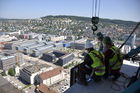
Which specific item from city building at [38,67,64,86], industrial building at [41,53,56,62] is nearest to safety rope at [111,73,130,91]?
city building at [38,67,64,86]

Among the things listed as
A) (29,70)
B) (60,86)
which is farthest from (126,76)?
(29,70)

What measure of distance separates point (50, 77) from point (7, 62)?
171 inches

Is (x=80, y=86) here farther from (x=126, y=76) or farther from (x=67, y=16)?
(x=67, y=16)

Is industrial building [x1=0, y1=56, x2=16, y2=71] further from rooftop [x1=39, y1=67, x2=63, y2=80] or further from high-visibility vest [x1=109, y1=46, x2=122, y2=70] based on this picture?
high-visibility vest [x1=109, y1=46, x2=122, y2=70]

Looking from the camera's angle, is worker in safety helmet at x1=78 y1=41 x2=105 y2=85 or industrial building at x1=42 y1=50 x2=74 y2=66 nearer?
worker in safety helmet at x1=78 y1=41 x2=105 y2=85

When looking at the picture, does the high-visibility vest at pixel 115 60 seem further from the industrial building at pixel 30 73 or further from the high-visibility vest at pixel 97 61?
the industrial building at pixel 30 73

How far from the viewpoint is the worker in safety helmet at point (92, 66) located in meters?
1.08

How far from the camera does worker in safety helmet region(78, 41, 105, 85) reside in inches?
42.7

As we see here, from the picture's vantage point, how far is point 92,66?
110 centimetres

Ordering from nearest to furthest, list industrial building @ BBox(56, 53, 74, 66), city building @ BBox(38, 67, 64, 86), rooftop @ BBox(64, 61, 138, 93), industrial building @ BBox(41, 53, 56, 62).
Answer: rooftop @ BBox(64, 61, 138, 93) → city building @ BBox(38, 67, 64, 86) → industrial building @ BBox(56, 53, 74, 66) → industrial building @ BBox(41, 53, 56, 62)

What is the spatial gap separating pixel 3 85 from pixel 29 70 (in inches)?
122

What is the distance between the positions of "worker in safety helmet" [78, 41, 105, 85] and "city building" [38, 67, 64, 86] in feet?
21.4

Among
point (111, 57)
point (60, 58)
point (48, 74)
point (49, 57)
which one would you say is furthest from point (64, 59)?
point (111, 57)

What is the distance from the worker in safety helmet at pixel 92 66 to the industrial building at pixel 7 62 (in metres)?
9.86
